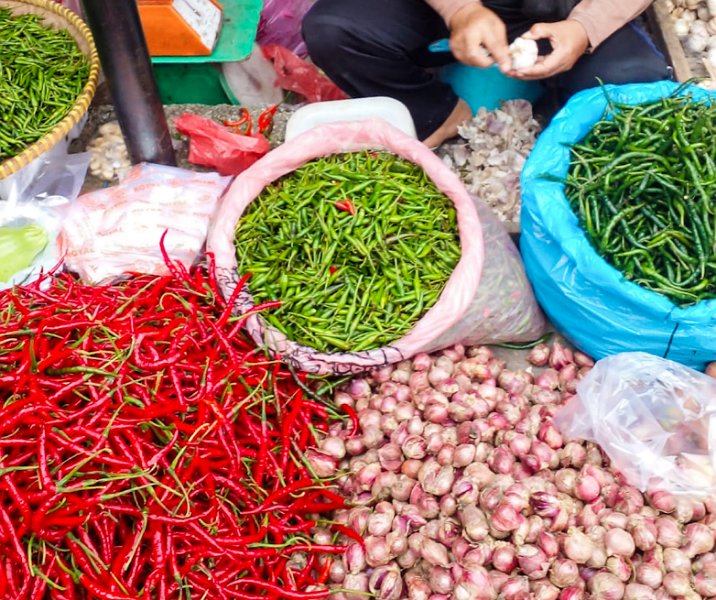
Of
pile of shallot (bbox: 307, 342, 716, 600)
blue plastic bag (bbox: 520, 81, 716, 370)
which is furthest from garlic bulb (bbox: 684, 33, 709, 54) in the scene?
pile of shallot (bbox: 307, 342, 716, 600)

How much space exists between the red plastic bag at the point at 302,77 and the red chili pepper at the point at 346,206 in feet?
3.91

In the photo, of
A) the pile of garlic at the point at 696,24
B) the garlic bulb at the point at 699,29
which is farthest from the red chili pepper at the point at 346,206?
the garlic bulb at the point at 699,29

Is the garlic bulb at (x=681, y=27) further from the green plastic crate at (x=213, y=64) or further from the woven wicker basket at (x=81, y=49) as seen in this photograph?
the woven wicker basket at (x=81, y=49)

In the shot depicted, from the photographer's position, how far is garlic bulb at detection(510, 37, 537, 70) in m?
2.40

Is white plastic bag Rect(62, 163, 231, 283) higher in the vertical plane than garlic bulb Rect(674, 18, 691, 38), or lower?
higher

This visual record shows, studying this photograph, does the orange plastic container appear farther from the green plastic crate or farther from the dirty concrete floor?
the dirty concrete floor

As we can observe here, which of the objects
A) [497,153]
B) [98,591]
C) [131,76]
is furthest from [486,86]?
[98,591]

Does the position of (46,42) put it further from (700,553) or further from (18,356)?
(700,553)

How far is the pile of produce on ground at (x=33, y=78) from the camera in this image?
2.76m

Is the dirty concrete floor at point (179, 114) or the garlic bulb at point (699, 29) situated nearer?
the dirty concrete floor at point (179, 114)

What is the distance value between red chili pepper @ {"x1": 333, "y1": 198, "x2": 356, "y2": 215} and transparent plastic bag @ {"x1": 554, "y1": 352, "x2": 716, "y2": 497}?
871mm

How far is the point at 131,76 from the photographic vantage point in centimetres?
262

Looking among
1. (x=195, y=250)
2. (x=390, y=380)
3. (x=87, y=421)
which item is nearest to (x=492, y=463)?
(x=390, y=380)

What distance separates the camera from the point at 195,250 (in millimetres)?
2520
